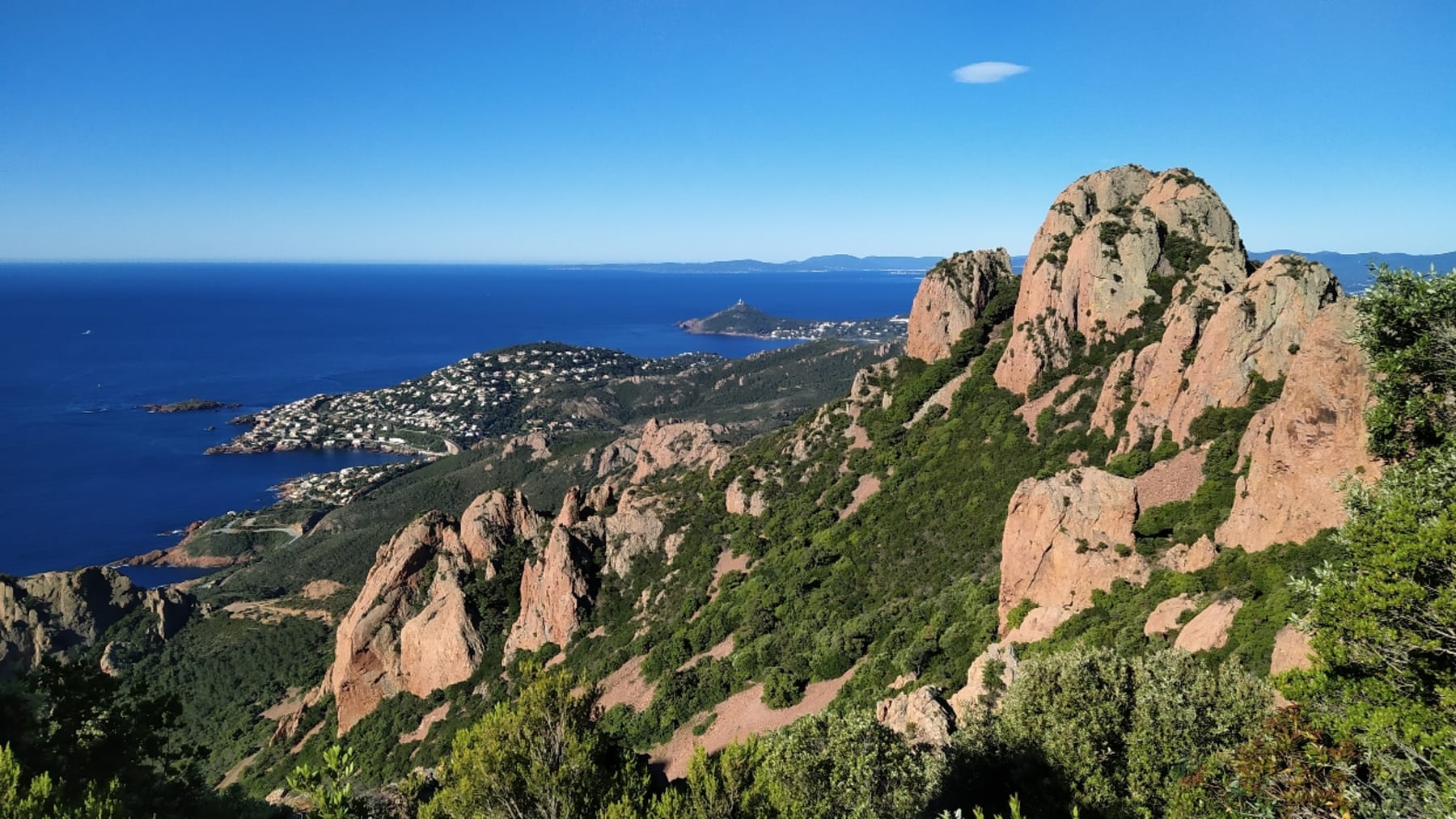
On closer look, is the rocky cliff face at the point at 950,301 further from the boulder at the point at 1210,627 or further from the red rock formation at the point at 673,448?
the boulder at the point at 1210,627

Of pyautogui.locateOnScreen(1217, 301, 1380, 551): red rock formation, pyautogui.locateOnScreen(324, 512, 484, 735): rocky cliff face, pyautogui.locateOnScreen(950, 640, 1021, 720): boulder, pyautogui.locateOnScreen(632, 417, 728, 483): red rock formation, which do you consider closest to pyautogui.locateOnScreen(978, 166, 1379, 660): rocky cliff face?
pyautogui.locateOnScreen(1217, 301, 1380, 551): red rock formation

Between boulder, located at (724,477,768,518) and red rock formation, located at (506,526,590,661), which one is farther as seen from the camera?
boulder, located at (724,477,768,518)

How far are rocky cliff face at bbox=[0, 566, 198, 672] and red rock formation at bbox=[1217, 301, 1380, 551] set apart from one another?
94712 mm

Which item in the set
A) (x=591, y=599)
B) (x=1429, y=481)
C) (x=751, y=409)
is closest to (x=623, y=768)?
(x=1429, y=481)

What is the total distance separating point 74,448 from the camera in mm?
167750

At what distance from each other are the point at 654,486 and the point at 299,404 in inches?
6686

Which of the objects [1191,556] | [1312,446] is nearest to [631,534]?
[1191,556]

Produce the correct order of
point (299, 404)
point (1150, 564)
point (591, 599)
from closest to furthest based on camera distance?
point (1150, 564), point (591, 599), point (299, 404)

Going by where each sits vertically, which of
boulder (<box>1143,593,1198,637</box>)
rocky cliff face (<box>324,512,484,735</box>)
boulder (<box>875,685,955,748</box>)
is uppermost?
boulder (<box>1143,593,1198,637</box>)

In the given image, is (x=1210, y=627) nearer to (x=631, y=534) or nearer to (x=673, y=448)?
(x=631, y=534)

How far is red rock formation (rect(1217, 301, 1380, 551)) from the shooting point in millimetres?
23078

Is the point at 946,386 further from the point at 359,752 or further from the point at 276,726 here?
the point at 276,726

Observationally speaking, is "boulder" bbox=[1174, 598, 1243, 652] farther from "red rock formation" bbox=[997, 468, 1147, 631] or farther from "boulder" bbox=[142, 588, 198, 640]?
"boulder" bbox=[142, 588, 198, 640]

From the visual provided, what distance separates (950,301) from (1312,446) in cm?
3566
